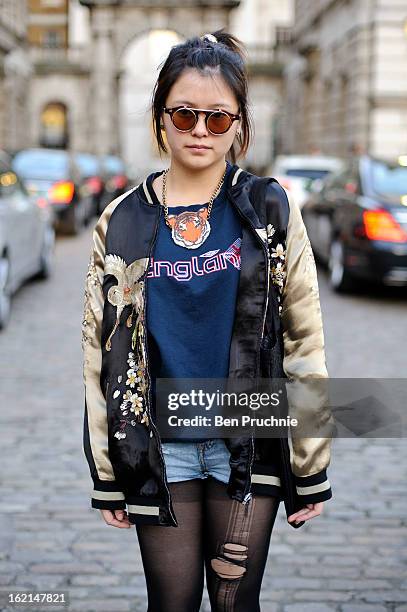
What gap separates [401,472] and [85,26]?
66292mm

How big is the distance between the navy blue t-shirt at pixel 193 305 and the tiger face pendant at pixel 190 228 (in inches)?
0.4

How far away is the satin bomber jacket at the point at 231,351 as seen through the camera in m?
2.35

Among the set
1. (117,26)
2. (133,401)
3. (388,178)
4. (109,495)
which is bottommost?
(388,178)

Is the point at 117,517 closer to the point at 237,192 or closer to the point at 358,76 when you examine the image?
the point at 237,192

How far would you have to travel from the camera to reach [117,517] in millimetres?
2449

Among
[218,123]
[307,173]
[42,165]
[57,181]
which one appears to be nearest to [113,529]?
[218,123]

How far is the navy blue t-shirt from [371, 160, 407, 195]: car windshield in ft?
31.5

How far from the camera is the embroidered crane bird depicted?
2.37m

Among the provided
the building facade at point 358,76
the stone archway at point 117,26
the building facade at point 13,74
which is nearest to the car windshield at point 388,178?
the building facade at point 358,76

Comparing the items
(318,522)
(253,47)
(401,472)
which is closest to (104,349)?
(318,522)

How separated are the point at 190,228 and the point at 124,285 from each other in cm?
20

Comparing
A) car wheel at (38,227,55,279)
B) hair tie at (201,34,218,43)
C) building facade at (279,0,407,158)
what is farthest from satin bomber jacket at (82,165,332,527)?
building facade at (279,0,407,158)

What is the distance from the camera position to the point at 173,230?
7.88 ft

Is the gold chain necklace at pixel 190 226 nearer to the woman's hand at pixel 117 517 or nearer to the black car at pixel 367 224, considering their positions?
the woman's hand at pixel 117 517
